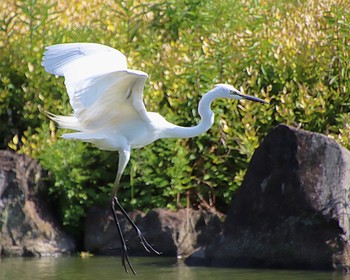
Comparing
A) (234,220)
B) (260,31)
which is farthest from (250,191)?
(260,31)

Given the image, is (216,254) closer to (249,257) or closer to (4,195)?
(249,257)

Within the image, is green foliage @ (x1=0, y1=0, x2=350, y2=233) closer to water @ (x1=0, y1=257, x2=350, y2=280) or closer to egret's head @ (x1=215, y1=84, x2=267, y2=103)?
water @ (x1=0, y1=257, x2=350, y2=280)

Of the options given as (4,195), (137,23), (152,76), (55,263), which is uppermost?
(137,23)

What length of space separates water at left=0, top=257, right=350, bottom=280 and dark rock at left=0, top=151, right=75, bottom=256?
19cm

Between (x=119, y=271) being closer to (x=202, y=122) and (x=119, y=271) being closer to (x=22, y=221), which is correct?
(x=22, y=221)

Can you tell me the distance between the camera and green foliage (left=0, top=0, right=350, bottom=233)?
9602 mm

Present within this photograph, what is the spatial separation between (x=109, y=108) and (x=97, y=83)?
2.15 feet

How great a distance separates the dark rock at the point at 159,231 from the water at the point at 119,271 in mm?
189

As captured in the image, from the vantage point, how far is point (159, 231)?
9172 millimetres

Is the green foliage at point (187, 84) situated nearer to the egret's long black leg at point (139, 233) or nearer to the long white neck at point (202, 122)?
the egret's long black leg at point (139, 233)

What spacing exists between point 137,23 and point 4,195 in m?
2.85

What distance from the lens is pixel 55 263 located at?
8.99 m

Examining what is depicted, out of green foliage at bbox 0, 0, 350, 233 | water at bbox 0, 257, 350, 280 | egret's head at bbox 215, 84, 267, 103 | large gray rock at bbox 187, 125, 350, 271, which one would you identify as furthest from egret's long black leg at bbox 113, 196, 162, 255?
egret's head at bbox 215, 84, 267, 103

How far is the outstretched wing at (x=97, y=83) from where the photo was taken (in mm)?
7293
